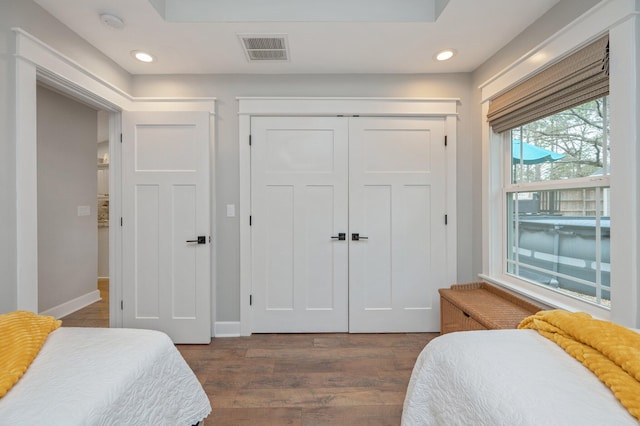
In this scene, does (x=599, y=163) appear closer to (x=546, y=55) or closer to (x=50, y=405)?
(x=546, y=55)

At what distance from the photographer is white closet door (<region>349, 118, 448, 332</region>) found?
2.69m

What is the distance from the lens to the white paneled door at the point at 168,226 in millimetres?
2566

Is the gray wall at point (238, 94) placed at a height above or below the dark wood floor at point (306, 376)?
above

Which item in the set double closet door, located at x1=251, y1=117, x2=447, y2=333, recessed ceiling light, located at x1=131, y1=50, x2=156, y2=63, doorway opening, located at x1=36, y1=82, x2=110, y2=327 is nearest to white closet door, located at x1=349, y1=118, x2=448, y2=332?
double closet door, located at x1=251, y1=117, x2=447, y2=333

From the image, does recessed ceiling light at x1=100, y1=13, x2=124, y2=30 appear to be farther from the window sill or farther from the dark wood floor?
the window sill

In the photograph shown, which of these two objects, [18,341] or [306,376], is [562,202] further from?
[18,341]

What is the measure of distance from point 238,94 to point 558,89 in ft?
7.79

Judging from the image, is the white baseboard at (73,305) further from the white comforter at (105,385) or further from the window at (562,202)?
the window at (562,202)

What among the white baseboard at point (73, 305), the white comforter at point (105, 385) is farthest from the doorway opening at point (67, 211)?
the white comforter at point (105, 385)

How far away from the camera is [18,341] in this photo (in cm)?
105

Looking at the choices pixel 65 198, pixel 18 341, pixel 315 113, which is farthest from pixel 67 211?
pixel 315 113

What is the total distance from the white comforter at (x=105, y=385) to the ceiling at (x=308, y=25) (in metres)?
1.91

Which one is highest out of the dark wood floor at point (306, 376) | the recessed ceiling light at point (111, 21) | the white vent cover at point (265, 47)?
the white vent cover at point (265, 47)

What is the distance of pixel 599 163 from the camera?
5.37ft
